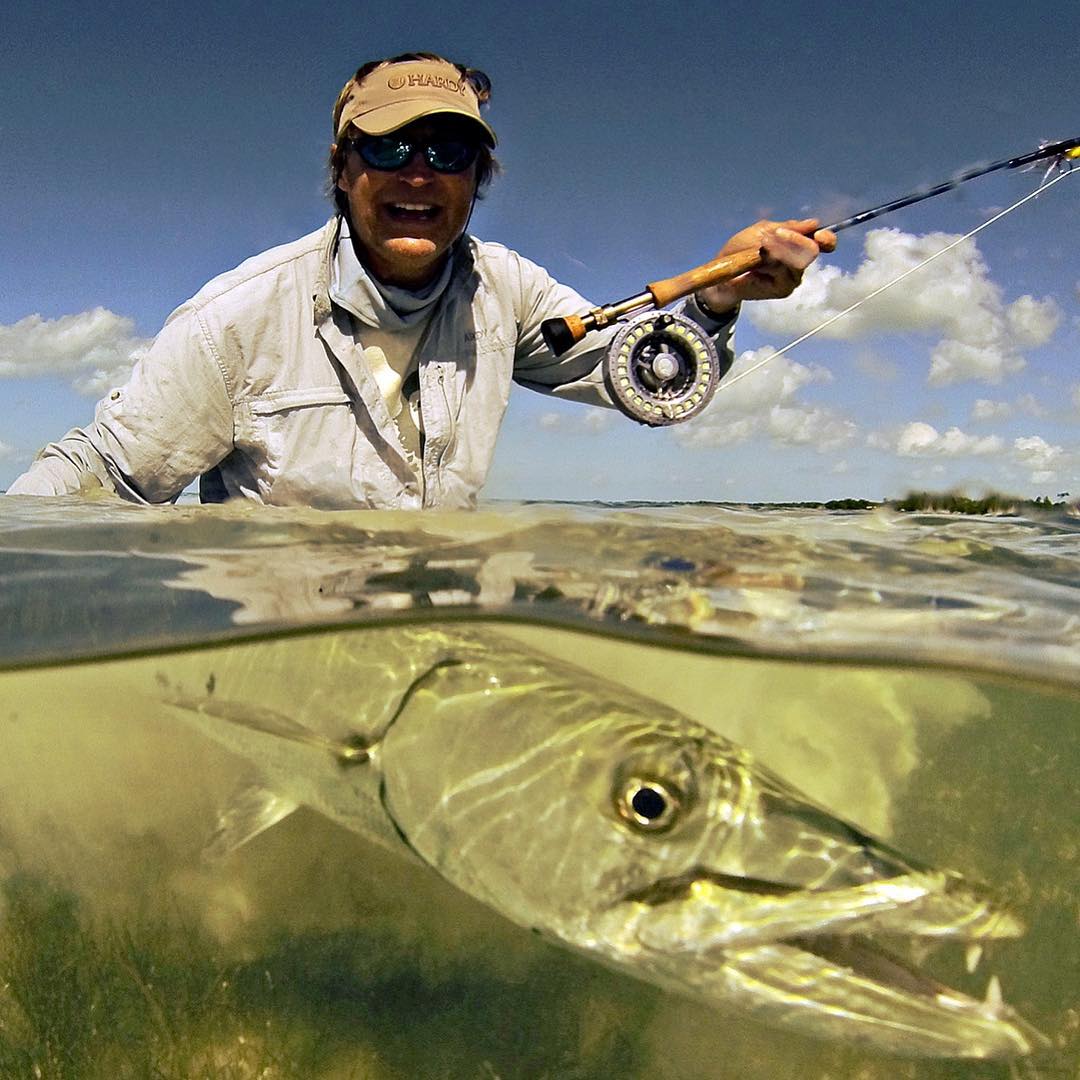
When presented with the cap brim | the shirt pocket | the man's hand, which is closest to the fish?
the shirt pocket

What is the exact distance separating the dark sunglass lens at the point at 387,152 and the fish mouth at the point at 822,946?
3.90 meters

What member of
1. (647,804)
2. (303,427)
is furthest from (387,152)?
(647,804)

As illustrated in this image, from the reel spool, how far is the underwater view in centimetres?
76

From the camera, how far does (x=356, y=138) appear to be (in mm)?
4766

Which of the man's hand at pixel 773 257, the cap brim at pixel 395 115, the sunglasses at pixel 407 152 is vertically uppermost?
the cap brim at pixel 395 115

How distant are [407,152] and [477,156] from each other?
0.49 metres

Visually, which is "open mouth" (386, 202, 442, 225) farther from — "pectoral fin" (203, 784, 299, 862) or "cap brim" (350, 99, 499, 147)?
"pectoral fin" (203, 784, 299, 862)

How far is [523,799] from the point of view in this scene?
2832mm

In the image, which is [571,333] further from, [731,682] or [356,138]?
[731,682]

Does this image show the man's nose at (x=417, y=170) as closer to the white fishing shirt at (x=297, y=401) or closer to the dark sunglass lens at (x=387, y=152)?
the dark sunglass lens at (x=387, y=152)

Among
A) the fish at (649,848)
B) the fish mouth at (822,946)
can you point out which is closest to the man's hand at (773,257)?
the fish at (649,848)

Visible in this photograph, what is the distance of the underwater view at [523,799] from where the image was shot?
8.34 ft

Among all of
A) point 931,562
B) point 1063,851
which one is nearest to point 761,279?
point 931,562

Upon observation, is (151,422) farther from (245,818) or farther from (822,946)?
(822,946)
